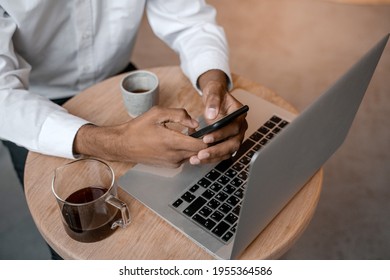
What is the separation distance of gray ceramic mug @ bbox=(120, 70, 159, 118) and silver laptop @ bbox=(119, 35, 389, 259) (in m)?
0.17

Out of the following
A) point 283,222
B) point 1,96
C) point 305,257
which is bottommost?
point 305,257

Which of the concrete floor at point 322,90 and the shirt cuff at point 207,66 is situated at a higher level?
the shirt cuff at point 207,66

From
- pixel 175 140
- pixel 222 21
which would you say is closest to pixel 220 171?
pixel 175 140

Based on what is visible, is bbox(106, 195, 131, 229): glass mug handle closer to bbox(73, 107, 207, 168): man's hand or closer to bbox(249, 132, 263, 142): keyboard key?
bbox(73, 107, 207, 168): man's hand

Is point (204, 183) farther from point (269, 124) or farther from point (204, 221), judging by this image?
point (269, 124)

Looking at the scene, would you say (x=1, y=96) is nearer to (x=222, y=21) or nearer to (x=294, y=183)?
(x=294, y=183)

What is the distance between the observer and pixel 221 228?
797mm

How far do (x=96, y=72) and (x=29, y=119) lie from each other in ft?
1.14

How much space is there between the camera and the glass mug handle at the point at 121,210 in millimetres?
772

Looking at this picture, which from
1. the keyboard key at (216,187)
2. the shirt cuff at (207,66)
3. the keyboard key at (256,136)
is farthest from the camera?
the shirt cuff at (207,66)

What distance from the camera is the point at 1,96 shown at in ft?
3.13

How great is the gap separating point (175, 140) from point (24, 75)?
45 centimetres

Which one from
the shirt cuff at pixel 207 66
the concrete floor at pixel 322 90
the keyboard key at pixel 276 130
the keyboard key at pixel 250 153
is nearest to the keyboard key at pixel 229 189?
the keyboard key at pixel 250 153

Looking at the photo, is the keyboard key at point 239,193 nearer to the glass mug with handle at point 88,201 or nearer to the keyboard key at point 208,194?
the keyboard key at point 208,194
